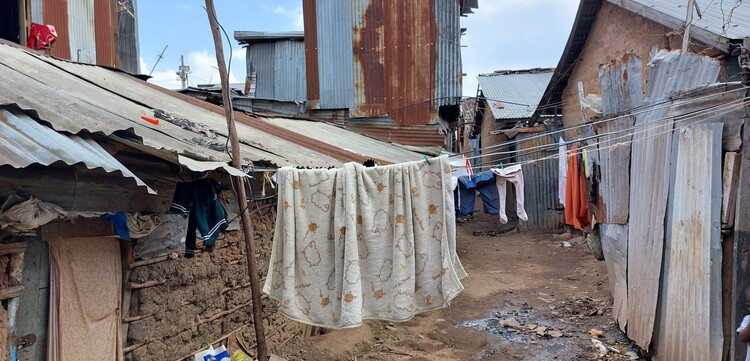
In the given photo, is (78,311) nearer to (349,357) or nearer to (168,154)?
(168,154)

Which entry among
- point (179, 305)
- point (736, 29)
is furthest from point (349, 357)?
point (736, 29)

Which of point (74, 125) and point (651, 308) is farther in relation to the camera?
point (651, 308)

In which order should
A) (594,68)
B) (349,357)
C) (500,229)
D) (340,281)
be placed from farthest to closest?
Answer: (500,229) < (594,68) < (349,357) < (340,281)

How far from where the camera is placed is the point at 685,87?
15.6ft

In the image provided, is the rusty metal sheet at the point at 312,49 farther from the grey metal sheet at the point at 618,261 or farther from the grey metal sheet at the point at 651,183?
the grey metal sheet at the point at 651,183

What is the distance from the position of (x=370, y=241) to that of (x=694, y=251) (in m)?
3.39

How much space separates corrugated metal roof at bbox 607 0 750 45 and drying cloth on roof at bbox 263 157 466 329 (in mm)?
4217

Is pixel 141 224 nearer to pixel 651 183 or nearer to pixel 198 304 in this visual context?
pixel 198 304

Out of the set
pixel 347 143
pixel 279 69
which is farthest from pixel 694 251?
pixel 279 69

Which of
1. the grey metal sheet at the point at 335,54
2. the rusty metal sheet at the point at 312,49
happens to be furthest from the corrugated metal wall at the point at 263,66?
the grey metal sheet at the point at 335,54

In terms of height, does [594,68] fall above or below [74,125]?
above

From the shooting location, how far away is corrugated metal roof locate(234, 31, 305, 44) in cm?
1413

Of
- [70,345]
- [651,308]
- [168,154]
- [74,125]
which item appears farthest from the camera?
[651,308]

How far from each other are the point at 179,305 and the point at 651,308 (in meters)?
5.11
